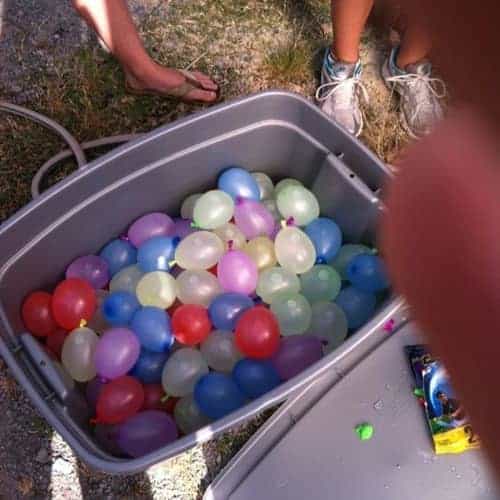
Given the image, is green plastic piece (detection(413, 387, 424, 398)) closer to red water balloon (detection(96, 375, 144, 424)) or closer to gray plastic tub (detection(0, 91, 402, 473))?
gray plastic tub (detection(0, 91, 402, 473))

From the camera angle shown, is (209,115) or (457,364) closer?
(457,364)

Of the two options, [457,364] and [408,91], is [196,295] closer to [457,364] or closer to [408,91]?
[408,91]

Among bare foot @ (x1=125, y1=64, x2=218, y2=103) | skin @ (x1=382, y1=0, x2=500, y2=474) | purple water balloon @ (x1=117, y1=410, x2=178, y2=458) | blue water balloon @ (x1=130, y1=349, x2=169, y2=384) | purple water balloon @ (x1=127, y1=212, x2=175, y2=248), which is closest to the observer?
skin @ (x1=382, y1=0, x2=500, y2=474)

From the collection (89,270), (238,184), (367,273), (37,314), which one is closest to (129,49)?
(238,184)

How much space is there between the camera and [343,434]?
48.2 inches

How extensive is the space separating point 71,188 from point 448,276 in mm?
916

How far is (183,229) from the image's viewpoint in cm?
129

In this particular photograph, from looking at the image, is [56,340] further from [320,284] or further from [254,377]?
[320,284]

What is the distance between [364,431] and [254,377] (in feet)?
0.91

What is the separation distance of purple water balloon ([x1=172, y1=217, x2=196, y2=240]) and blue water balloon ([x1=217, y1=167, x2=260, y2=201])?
10 cm

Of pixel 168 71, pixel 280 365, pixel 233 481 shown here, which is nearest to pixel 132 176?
pixel 168 71

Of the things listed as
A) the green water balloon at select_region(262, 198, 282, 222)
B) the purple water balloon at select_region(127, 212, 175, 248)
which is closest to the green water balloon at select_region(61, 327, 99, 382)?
the purple water balloon at select_region(127, 212, 175, 248)

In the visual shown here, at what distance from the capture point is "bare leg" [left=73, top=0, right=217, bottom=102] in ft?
4.09

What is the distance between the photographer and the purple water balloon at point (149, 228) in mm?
1276
